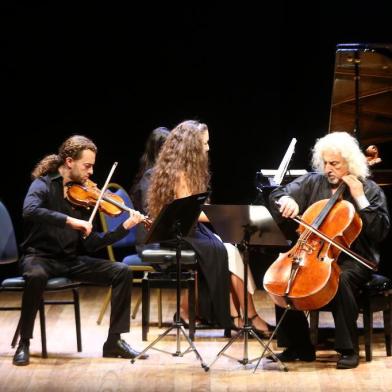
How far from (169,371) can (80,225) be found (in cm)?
88

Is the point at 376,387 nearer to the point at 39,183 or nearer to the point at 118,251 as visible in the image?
the point at 39,183

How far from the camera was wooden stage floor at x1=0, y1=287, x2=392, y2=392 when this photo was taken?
4.63m

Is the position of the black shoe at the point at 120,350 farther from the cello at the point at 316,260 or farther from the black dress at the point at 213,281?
the cello at the point at 316,260

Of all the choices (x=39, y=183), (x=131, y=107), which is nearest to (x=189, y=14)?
(x=131, y=107)

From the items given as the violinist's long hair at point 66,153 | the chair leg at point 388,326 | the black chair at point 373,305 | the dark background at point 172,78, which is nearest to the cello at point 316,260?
the black chair at point 373,305

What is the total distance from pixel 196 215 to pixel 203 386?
88 cm

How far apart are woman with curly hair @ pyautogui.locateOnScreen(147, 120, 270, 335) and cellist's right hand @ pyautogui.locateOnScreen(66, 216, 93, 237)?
57 centimetres

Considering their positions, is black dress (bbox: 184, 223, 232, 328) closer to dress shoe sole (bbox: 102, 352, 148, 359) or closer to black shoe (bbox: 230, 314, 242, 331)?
black shoe (bbox: 230, 314, 242, 331)

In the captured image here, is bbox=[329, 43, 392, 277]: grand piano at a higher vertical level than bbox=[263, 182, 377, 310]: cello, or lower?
higher

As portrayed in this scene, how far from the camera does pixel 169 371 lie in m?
4.91

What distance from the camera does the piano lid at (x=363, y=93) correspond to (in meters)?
5.59

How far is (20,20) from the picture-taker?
23.3 feet

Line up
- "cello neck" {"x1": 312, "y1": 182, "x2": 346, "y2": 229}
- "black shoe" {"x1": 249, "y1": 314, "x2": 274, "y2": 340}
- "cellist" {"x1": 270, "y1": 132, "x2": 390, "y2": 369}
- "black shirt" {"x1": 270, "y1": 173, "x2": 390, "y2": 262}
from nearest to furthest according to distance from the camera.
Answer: "cello neck" {"x1": 312, "y1": 182, "x2": 346, "y2": 229}
"cellist" {"x1": 270, "y1": 132, "x2": 390, "y2": 369}
"black shirt" {"x1": 270, "y1": 173, "x2": 390, "y2": 262}
"black shoe" {"x1": 249, "y1": 314, "x2": 274, "y2": 340}

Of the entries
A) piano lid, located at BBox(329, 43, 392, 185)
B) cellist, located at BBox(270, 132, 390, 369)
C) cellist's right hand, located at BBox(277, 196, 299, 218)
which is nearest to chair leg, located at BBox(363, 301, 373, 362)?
cellist, located at BBox(270, 132, 390, 369)
